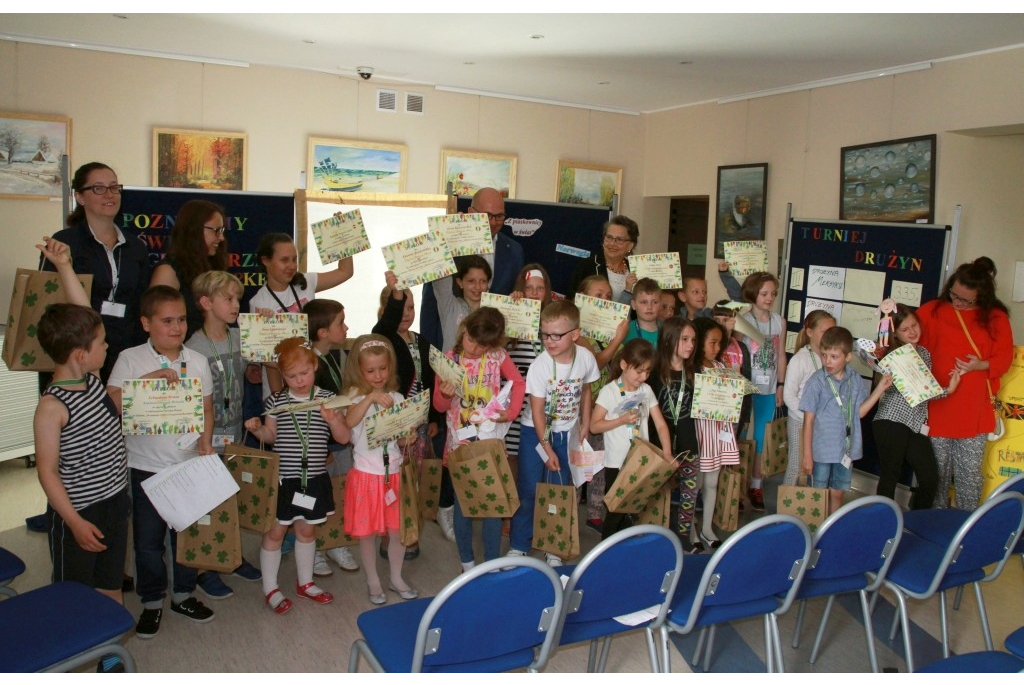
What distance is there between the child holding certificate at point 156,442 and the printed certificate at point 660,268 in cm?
229

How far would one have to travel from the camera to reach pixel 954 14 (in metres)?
4.55

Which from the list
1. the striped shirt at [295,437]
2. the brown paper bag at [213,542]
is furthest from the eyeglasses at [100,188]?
the brown paper bag at [213,542]

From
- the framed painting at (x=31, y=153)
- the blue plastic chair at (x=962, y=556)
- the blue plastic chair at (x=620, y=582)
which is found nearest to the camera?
the blue plastic chair at (x=620, y=582)

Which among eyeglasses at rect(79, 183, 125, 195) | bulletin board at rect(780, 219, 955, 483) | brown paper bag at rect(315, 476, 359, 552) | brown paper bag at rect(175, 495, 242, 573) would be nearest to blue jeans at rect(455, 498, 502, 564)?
brown paper bag at rect(315, 476, 359, 552)

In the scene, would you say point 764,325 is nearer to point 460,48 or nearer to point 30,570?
point 460,48

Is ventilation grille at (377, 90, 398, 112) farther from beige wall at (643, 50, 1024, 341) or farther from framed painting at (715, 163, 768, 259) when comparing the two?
framed painting at (715, 163, 768, 259)

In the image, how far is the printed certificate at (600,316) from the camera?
3949 mm

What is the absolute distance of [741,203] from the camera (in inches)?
304

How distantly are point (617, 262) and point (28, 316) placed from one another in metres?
3.01

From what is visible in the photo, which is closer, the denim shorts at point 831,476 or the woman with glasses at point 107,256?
the woman with glasses at point 107,256

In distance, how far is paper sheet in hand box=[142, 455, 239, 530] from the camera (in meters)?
3.04

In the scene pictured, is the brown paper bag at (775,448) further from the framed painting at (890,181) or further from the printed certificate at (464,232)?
the framed painting at (890,181)

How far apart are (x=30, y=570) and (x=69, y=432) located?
1600 millimetres

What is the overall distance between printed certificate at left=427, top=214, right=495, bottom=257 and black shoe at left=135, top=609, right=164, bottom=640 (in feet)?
6.80
